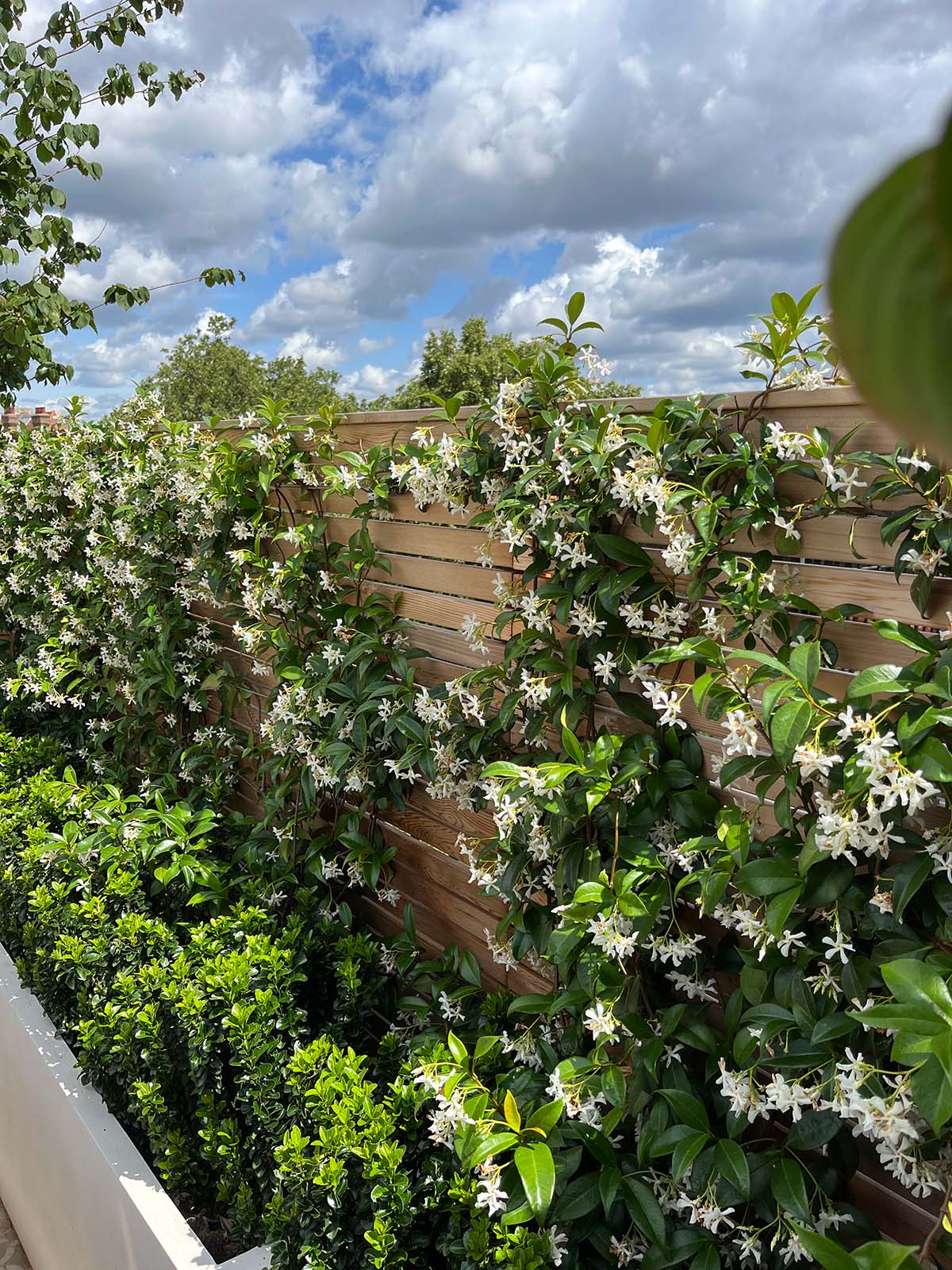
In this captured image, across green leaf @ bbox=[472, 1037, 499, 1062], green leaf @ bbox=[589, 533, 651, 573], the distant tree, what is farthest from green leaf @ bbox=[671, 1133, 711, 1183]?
the distant tree

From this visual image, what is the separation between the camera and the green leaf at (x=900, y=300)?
0.43 feet

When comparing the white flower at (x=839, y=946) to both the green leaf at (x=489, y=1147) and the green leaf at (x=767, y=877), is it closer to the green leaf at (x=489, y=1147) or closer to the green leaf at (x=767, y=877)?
the green leaf at (x=767, y=877)

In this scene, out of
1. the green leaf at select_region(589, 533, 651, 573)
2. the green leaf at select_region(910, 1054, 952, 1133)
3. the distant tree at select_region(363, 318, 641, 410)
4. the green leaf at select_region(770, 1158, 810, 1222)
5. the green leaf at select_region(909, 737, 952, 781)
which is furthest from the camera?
the distant tree at select_region(363, 318, 641, 410)

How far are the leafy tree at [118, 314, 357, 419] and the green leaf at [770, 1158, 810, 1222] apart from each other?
3153 cm

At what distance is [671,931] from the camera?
5.57ft

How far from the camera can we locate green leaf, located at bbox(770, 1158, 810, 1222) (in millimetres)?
1360

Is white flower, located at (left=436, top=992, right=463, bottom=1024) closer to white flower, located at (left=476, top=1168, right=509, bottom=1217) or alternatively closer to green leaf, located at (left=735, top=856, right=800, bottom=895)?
white flower, located at (left=476, top=1168, right=509, bottom=1217)

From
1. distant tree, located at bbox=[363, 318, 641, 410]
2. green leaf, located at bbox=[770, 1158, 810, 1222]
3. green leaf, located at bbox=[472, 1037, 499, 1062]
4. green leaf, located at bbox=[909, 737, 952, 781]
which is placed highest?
distant tree, located at bbox=[363, 318, 641, 410]

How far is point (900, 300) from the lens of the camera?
5.3 inches

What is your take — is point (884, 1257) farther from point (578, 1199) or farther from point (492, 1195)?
point (578, 1199)

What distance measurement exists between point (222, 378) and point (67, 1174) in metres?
32.2

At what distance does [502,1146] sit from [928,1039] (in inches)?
27.3

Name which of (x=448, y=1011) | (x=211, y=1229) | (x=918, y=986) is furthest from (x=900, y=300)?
(x=211, y=1229)

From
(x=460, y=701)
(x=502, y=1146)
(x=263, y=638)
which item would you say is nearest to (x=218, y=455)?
(x=263, y=638)
